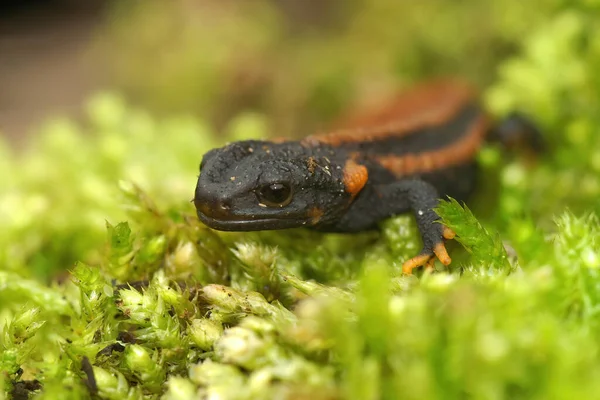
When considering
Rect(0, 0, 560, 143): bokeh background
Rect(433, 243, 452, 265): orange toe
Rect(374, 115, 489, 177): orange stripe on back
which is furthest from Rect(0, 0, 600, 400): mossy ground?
Rect(0, 0, 560, 143): bokeh background

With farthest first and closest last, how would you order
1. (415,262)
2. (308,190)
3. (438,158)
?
(438,158)
(308,190)
(415,262)

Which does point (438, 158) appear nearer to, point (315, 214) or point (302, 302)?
point (315, 214)

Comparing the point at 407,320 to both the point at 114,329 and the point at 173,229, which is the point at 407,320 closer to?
the point at 114,329

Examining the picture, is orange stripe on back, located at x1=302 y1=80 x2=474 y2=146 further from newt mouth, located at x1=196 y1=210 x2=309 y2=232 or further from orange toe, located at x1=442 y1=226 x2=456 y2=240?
orange toe, located at x1=442 y1=226 x2=456 y2=240

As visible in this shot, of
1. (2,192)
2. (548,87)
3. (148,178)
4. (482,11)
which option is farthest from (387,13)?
(2,192)

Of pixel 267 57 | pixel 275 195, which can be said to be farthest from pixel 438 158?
pixel 267 57

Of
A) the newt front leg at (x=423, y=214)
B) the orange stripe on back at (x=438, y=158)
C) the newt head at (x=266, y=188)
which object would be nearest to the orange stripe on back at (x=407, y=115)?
the orange stripe on back at (x=438, y=158)

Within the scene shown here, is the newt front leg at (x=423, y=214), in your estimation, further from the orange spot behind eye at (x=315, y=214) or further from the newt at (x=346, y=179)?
the orange spot behind eye at (x=315, y=214)
